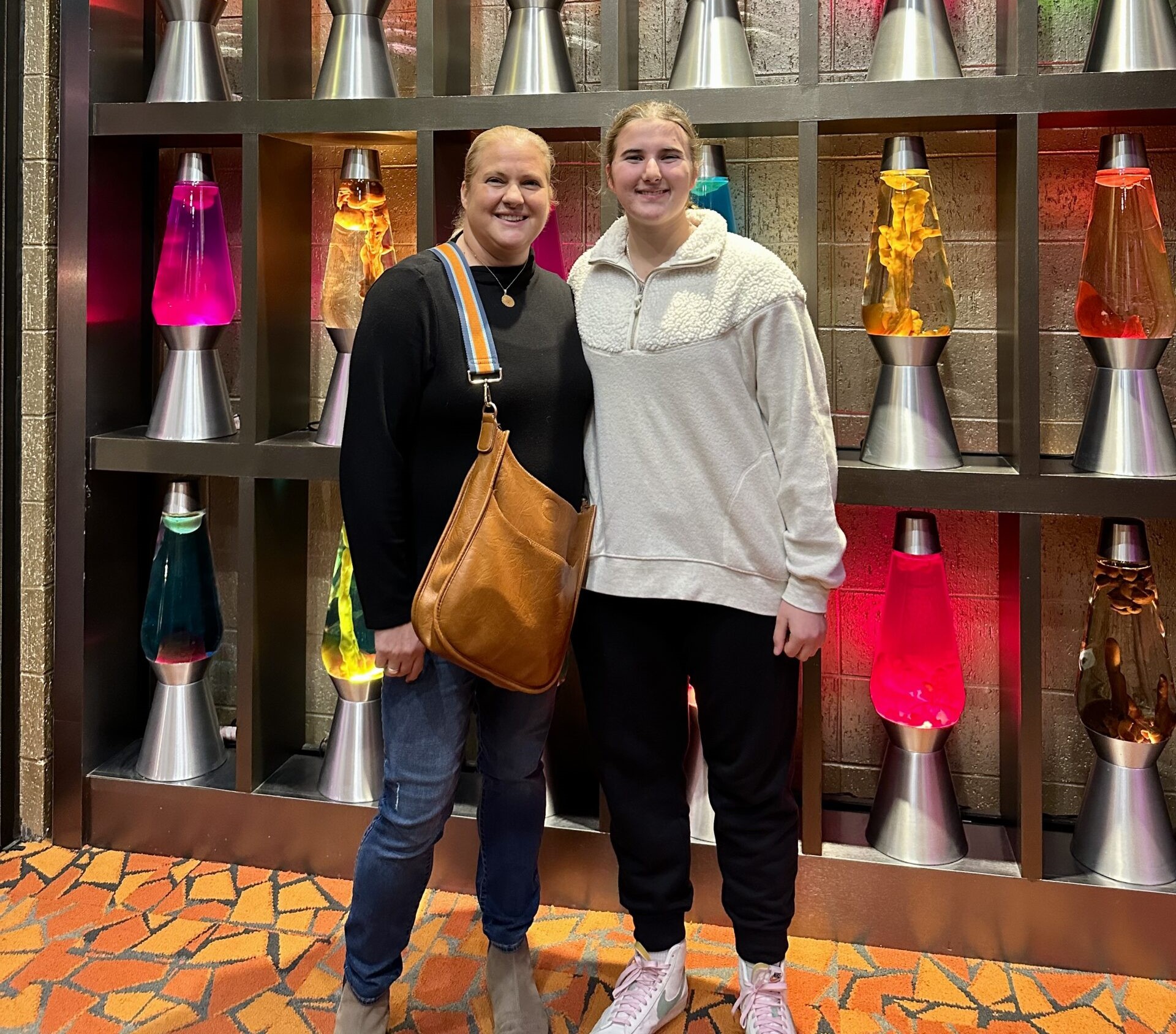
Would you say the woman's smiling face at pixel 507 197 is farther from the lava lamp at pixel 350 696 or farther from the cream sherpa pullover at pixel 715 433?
the lava lamp at pixel 350 696

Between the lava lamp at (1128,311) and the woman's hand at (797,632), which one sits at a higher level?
the lava lamp at (1128,311)

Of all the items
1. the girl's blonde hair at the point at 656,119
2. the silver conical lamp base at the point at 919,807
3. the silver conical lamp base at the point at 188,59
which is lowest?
the silver conical lamp base at the point at 919,807

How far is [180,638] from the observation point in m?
2.38

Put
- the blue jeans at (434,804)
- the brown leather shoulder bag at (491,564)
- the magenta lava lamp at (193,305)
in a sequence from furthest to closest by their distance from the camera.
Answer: the magenta lava lamp at (193,305), the blue jeans at (434,804), the brown leather shoulder bag at (491,564)

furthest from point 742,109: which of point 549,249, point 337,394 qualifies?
point 337,394

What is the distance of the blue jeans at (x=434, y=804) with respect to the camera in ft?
5.21

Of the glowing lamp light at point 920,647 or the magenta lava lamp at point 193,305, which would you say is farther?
the magenta lava lamp at point 193,305

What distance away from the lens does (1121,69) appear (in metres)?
1.91

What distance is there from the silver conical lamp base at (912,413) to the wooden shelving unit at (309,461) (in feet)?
0.24

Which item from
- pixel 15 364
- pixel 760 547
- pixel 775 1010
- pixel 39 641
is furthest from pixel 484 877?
pixel 15 364

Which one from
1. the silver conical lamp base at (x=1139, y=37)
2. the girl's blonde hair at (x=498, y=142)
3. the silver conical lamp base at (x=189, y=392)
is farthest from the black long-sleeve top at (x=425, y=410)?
the silver conical lamp base at (x=1139, y=37)

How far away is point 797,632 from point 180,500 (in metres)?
1.45

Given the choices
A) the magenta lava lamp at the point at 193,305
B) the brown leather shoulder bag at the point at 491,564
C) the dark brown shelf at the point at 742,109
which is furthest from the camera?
the magenta lava lamp at the point at 193,305

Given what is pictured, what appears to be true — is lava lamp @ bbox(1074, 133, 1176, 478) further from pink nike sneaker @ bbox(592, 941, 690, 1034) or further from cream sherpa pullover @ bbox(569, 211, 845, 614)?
pink nike sneaker @ bbox(592, 941, 690, 1034)
